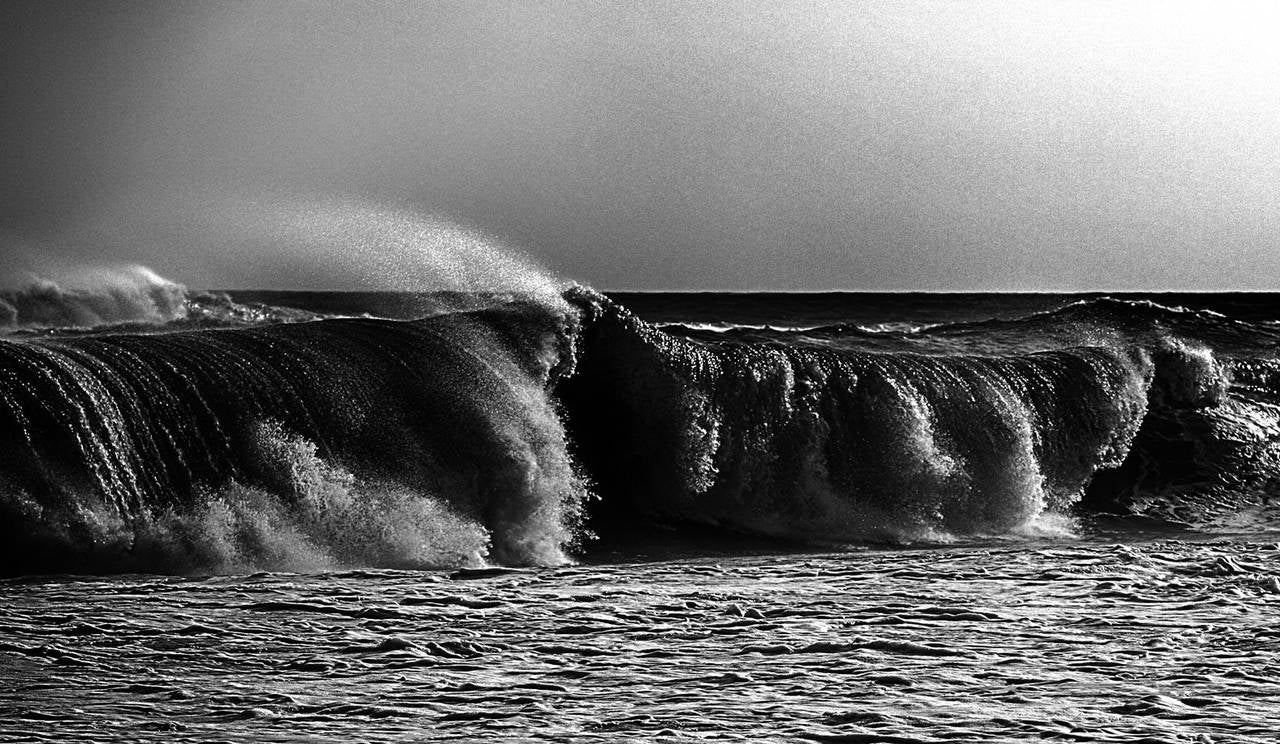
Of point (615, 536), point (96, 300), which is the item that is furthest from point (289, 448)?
point (96, 300)

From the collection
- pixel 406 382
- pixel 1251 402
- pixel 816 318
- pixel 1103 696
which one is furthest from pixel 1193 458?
pixel 816 318

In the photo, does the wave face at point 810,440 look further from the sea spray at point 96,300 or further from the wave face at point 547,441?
the sea spray at point 96,300

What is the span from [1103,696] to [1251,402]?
12.0 metres

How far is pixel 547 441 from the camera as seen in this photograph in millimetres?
10078

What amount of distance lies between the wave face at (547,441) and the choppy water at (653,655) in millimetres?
1251

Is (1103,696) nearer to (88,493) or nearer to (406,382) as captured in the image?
(88,493)

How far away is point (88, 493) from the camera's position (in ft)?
26.1

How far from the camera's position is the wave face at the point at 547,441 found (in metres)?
8.18

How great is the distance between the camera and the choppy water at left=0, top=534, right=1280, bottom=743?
4445mm

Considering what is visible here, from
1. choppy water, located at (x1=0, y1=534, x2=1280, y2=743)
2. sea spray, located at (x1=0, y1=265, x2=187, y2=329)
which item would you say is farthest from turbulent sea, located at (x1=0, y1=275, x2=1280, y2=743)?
sea spray, located at (x1=0, y1=265, x2=187, y2=329)

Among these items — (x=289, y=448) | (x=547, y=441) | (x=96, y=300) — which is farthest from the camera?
(x=96, y=300)

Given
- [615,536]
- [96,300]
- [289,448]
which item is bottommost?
[615,536]

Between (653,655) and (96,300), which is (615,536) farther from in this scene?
(96,300)

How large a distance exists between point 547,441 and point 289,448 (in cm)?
198
